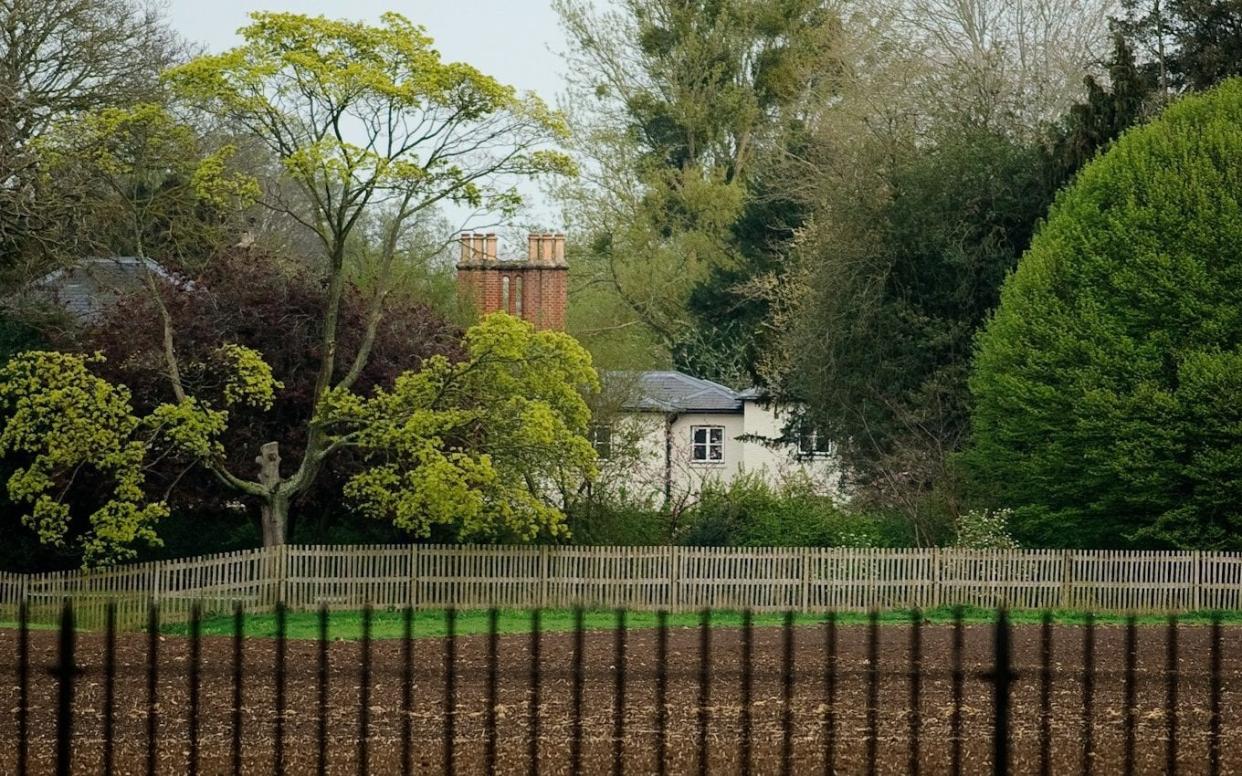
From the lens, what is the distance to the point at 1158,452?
33.6 meters

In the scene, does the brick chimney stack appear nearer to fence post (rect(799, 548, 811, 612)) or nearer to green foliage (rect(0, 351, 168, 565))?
fence post (rect(799, 548, 811, 612))

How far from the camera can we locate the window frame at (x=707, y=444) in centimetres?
5247

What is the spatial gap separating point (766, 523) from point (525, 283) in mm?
11621

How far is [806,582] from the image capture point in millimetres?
32531

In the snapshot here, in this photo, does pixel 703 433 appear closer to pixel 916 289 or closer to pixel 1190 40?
pixel 916 289

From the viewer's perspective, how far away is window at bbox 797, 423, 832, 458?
160ft

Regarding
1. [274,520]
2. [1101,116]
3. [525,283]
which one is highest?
[1101,116]

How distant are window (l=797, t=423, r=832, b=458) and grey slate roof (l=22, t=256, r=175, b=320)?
59.1ft

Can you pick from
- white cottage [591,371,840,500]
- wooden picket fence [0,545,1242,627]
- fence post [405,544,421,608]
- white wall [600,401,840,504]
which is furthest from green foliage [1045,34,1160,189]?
fence post [405,544,421,608]

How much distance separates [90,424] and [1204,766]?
70.0 feet

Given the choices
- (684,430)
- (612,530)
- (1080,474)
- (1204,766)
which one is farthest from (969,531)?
(1204,766)

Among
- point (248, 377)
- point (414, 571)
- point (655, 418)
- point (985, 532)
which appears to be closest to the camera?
point (248, 377)

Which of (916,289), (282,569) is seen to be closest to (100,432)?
(282,569)

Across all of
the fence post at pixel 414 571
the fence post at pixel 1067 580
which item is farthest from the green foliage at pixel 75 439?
the fence post at pixel 1067 580
